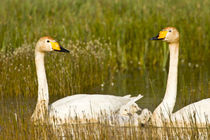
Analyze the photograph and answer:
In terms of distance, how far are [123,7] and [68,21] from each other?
333 centimetres

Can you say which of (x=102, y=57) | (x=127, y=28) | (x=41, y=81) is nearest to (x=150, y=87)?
(x=102, y=57)

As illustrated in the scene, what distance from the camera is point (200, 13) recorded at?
51.3 ft

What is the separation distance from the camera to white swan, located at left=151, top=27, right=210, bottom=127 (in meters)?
7.57

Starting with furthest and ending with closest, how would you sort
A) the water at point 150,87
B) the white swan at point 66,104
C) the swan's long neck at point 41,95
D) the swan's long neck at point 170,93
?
1. the water at point 150,87
2. the white swan at point 66,104
3. the swan's long neck at point 41,95
4. the swan's long neck at point 170,93

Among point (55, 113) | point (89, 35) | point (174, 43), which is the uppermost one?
point (89, 35)

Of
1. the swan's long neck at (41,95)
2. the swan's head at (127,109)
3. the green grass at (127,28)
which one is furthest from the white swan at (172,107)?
the green grass at (127,28)

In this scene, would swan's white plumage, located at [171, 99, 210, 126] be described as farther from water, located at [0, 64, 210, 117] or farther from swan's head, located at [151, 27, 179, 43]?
water, located at [0, 64, 210, 117]

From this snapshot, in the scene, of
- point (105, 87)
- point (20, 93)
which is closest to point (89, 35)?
point (105, 87)

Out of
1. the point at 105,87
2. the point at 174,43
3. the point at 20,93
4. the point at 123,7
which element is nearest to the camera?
the point at 174,43

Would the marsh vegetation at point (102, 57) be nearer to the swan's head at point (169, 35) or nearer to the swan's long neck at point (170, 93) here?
Result: the swan's long neck at point (170, 93)

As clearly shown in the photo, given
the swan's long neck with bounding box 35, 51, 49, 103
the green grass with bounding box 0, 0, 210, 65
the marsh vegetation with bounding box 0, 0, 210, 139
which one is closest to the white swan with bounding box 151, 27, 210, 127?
the marsh vegetation with bounding box 0, 0, 210, 139

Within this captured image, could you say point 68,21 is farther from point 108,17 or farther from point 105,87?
point 105,87

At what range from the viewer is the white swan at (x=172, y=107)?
298 inches

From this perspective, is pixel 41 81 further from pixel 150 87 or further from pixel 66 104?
pixel 150 87
